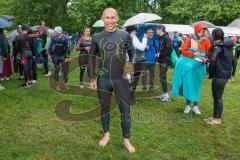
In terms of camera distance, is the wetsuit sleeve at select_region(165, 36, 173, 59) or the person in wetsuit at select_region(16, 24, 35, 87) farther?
the person in wetsuit at select_region(16, 24, 35, 87)

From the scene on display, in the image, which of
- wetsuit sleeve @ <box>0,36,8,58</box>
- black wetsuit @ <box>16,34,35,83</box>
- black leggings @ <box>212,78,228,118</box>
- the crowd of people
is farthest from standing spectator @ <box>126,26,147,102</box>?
wetsuit sleeve @ <box>0,36,8,58</box>

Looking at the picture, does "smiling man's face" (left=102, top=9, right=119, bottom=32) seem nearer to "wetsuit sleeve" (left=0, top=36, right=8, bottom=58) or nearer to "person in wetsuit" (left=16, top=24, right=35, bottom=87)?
"person in wetsuit" (left=16, top=24, right=35, bottom=87)

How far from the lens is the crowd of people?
18.3 ft

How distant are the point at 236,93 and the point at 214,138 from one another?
5080mm

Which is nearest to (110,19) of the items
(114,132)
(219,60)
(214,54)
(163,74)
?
(114,132)

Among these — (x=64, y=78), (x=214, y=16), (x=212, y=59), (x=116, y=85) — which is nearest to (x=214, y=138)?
(x=212, y=59)

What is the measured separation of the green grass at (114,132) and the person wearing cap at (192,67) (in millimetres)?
534

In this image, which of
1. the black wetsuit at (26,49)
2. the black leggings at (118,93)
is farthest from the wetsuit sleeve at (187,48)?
the black wetsuit at (26,49)

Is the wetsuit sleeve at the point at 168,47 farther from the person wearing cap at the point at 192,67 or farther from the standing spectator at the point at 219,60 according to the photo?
the standing spectator at the point at 219,60

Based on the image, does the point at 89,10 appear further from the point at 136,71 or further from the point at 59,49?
the point at 136,71

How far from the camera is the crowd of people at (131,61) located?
557 cm

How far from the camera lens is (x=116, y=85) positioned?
5574mm

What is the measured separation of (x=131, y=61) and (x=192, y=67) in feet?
7.55

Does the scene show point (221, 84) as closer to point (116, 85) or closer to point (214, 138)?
point (214, 138)
